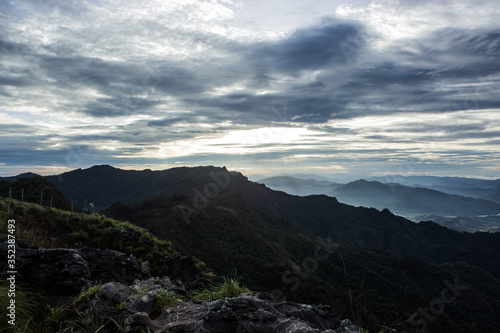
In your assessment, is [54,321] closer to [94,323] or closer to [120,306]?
[94,323]

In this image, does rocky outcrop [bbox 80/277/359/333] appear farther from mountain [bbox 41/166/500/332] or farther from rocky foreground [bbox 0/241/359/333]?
mountain [bbox 41/166/500/332]

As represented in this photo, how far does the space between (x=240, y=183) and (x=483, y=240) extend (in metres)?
150

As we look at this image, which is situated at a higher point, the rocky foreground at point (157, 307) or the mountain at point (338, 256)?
the rocky foreground at point (157, 307)

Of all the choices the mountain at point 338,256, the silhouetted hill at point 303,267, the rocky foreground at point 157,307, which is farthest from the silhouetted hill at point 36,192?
the rocky foreground at point 157,307

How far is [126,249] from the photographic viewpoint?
706 inches

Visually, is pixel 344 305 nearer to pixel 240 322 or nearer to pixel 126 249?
pixel 126 249

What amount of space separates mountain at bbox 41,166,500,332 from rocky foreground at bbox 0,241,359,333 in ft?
15.7

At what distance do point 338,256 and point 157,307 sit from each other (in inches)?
2638

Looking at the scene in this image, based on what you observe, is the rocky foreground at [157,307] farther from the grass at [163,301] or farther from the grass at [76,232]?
the grass at [76,232]

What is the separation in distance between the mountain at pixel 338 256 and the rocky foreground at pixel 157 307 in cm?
480

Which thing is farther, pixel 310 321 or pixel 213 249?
pixel 213 249

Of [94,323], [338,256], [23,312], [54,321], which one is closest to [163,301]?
[94,323]

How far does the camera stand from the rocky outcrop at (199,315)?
446 centimetres

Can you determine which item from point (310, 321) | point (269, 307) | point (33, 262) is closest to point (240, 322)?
point (269, 307)
